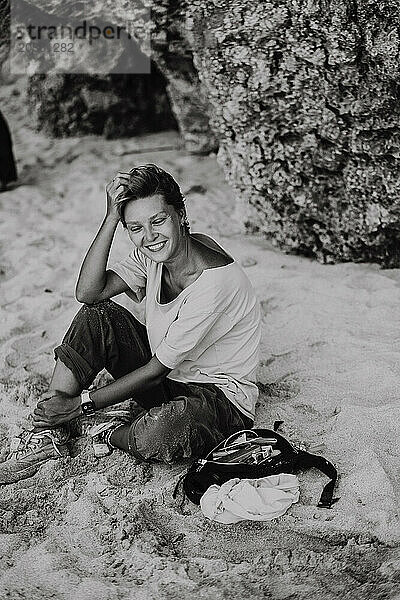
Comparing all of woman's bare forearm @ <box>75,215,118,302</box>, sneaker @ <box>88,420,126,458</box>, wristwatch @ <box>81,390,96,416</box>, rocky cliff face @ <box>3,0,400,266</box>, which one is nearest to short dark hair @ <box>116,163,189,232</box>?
woman's bare forearm @ <box>75,215,118,302</box>

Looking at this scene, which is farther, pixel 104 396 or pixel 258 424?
pixel 258 424

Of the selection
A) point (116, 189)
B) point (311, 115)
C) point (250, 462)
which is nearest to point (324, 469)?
point (250, 462)

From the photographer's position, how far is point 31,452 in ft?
9.02

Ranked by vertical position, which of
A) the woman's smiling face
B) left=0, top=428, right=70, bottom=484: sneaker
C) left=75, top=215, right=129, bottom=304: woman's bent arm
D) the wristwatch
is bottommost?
left=0, top=428, right=70, bottom=484: sneaker

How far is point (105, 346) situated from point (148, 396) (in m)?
0.25

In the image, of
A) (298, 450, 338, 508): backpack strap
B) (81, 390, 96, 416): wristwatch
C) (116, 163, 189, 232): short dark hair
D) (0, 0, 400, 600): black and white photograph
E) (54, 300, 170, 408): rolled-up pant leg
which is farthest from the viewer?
(54, 300, 170, 408): rolled-up pant leg

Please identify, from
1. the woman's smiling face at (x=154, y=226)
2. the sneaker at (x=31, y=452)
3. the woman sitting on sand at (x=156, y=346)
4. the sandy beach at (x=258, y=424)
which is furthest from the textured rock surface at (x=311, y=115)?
the sneaker at (x=31, y=452)

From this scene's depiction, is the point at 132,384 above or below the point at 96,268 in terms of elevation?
below

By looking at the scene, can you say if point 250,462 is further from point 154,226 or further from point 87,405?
point 154,226

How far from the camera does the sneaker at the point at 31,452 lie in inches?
106

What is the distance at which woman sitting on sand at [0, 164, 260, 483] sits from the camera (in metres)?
2.58

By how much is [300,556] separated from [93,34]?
12.9 ft

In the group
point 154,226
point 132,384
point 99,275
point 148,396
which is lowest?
point 148,396

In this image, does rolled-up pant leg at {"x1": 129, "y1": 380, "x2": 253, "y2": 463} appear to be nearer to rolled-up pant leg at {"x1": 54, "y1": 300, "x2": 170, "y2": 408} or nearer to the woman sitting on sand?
the woman sitting on sand
